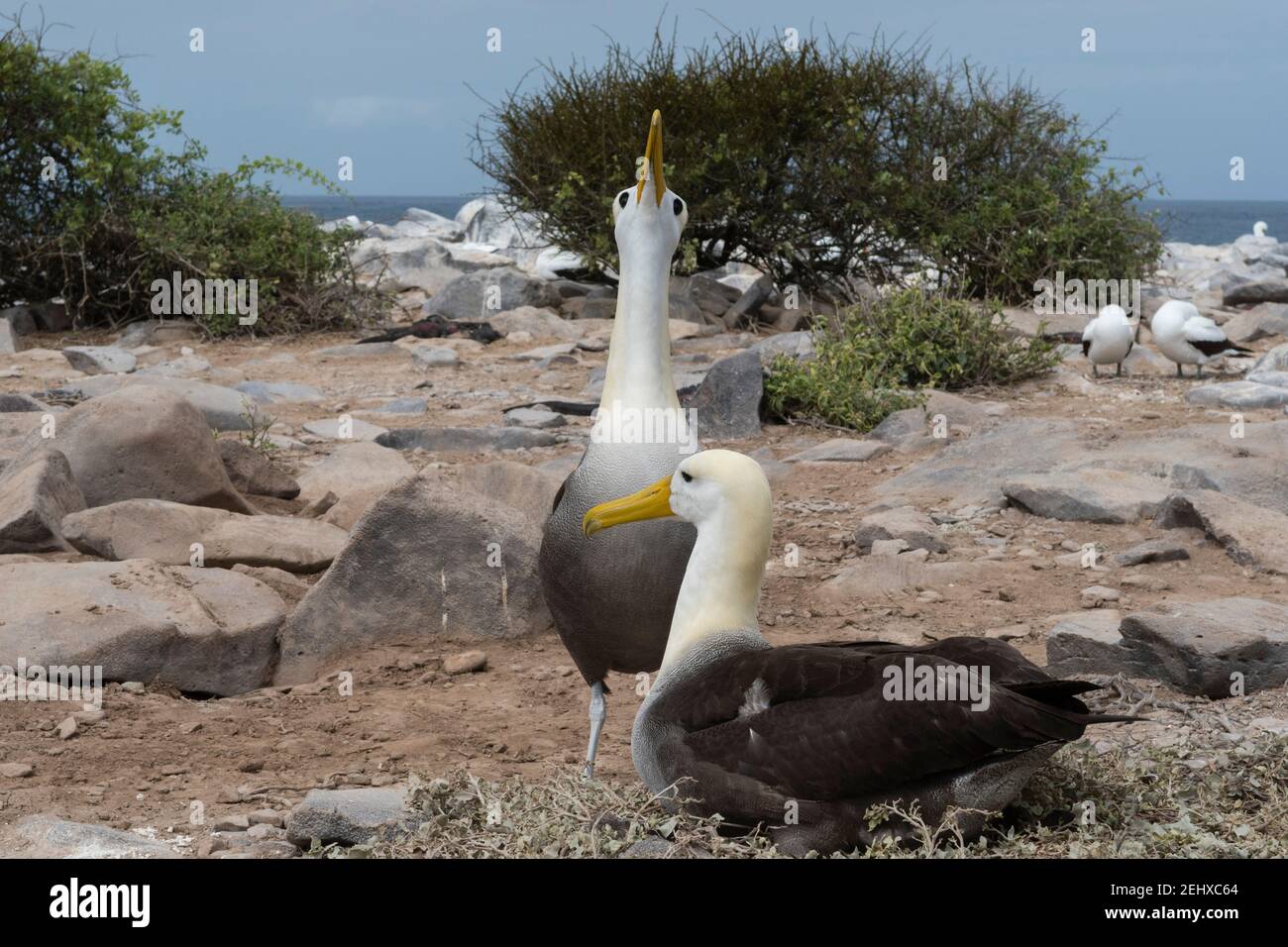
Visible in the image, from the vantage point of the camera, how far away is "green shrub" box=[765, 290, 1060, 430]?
10648 mm

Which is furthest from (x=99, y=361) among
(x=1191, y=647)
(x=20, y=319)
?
(x=1191, y=647)

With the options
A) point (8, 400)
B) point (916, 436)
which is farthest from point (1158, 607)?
point (8, 400)

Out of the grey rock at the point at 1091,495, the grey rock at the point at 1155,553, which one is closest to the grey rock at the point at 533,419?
the grey rock at the point at 1091,495

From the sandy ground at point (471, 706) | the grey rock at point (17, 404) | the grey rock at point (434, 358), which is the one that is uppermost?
the grey rock at point (434, 358)

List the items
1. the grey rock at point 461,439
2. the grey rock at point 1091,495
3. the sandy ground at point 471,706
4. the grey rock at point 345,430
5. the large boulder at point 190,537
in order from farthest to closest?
the grey rock at point 345,430 → the grey rock at point 461,439 → the grey rock at point 1091,495 → the large boulder at point 190,537 → the sandy ground at point 471,706

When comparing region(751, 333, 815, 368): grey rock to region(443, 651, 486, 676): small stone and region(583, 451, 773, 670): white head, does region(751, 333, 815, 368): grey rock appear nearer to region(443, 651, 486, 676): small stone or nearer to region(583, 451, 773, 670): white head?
region(443, 651, 486, 676): small stone

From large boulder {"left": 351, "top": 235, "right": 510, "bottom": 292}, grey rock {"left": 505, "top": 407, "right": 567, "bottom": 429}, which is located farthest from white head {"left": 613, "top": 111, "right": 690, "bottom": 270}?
large boulder {"left": 351, "top": 235, "right": 510, "bottom": 292}

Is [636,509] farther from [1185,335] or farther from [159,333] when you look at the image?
[159,333]

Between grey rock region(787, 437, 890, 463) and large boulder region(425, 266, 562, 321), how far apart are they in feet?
25.3

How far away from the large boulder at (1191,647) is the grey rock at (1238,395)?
19.3ft

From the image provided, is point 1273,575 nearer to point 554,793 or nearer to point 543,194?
→ point 554,793

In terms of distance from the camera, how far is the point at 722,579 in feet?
11.8

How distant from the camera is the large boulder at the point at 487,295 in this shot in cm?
1680
